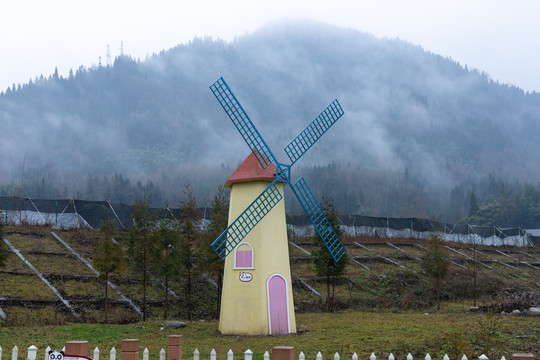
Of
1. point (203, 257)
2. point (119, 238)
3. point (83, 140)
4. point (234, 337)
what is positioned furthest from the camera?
point (83, 140)

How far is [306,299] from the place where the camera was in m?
24.9

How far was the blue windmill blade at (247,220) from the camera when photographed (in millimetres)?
15266

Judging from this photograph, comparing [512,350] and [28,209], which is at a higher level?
[28,209]

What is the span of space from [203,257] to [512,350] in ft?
45.1

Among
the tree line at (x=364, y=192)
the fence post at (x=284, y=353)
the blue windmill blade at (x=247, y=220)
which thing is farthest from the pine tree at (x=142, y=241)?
the tree line at (x=364, y=192)

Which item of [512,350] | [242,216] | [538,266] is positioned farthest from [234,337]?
[538,266]

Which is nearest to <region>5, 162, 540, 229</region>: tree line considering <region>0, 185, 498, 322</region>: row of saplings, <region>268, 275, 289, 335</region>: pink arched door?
<region>0, 185, 498, 322</region>: row of saplings

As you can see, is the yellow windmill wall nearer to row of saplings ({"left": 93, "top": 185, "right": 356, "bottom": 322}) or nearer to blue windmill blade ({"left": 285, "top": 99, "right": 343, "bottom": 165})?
blue windmill blade ({"left": 285, "top": 99, "right": 343, "bottom": 165})

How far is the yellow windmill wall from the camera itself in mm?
14992

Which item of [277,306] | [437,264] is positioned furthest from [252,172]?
[437,264]

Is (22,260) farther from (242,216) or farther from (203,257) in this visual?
(242,216)

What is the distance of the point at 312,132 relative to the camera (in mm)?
18109

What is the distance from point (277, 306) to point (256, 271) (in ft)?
3.87

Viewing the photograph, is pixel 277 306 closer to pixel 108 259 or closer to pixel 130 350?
pixel 108 259
